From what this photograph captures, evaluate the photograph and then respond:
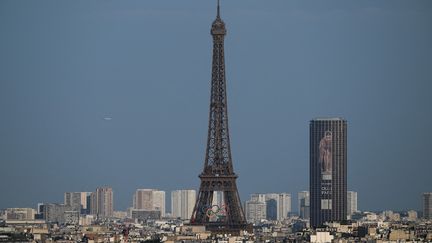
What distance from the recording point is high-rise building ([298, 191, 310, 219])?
623ft

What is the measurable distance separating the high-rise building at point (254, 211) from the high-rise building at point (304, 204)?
3193 mm

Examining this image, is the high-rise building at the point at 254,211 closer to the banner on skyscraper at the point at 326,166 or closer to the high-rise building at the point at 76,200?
the high-rise building at the point at 76,200

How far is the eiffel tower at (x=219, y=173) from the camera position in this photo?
135 metres

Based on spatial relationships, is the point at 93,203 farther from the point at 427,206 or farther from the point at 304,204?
the point at 427,206

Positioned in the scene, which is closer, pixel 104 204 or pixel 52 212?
pixel 52 212

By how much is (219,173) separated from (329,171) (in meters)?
35.7

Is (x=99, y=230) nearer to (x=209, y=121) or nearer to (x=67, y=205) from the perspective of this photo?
(x=209, y=121)

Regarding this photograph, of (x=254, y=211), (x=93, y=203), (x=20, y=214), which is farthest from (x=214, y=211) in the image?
(x=254, y=211)

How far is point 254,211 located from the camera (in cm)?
19600

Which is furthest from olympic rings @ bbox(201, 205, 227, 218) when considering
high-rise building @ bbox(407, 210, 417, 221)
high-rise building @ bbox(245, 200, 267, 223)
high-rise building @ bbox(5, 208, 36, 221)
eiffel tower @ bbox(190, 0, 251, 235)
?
high-rise building @ bbox(245, 200, 267, 223)

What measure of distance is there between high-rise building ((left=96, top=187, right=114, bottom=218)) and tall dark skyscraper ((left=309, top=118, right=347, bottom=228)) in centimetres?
1722

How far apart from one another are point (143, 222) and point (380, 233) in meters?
52.7

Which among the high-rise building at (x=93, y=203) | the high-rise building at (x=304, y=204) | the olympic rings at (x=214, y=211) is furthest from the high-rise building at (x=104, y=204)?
the olympic rings at (x=214, y=211)

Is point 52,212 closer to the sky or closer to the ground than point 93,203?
closer to the ground
